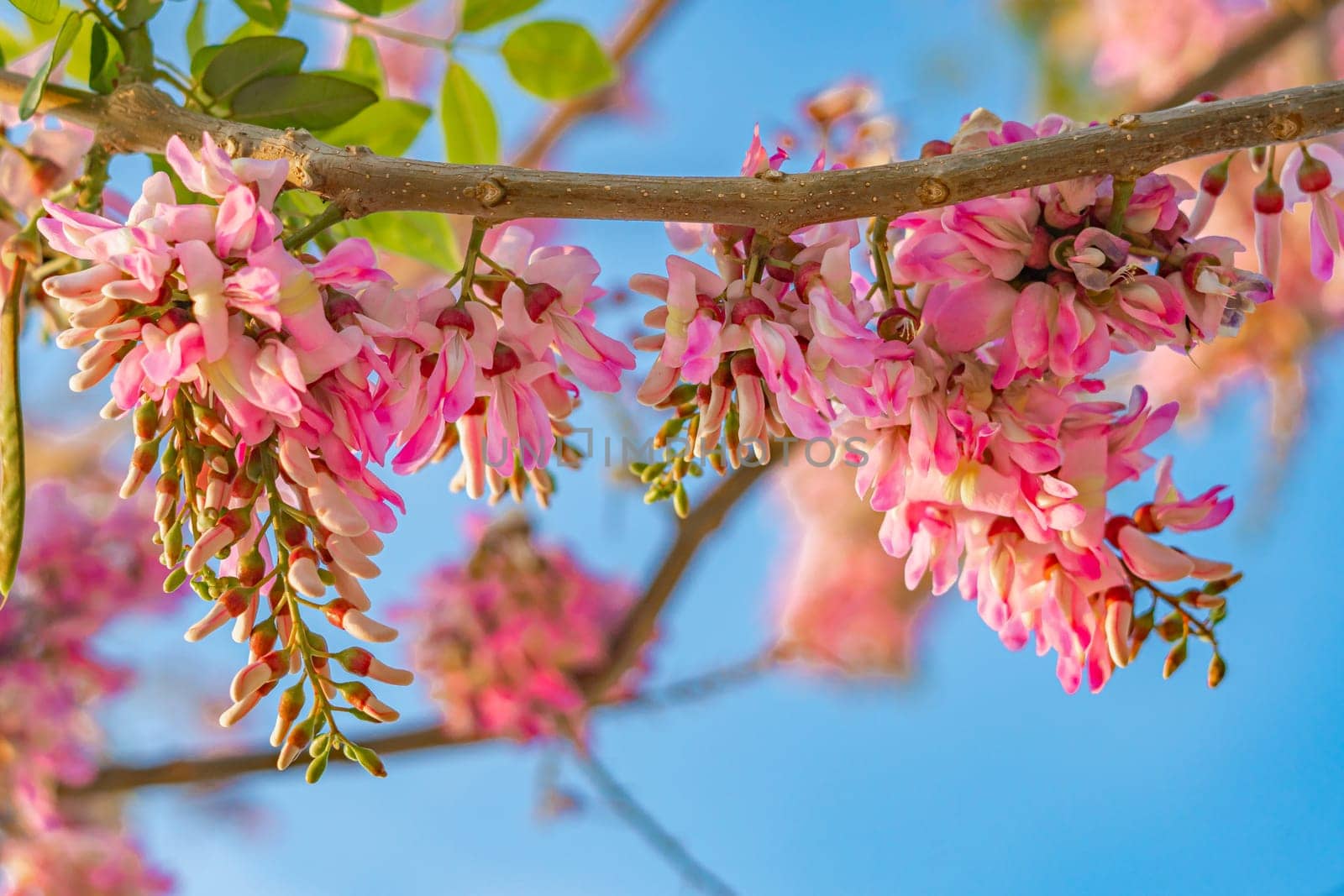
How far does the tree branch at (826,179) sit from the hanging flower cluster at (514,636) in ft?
2.35

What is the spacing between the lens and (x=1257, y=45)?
1014 mm

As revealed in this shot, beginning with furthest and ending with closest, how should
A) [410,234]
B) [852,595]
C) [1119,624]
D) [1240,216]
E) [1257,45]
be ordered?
[852,595] → [1240,216] → [1257,45] → [410,234] → [1119,624]

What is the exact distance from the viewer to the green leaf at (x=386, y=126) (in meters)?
0.58

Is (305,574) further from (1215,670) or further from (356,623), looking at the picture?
(1215,670)

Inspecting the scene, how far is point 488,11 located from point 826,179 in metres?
0.33

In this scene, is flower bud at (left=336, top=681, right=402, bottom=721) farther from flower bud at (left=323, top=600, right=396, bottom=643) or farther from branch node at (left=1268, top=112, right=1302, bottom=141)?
branch node at (left=1268, top=112, right=1302, bottom=141)

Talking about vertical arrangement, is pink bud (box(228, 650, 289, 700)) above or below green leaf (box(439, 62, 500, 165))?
below

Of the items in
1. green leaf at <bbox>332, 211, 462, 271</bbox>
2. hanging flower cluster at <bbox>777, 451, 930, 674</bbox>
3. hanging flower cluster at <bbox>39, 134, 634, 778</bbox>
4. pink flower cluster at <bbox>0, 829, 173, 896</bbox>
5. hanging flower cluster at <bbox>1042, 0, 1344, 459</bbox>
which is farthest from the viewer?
hanging flower cluster at <bbox>777, 451, 930, 674</bbox>

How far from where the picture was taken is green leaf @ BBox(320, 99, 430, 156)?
577 millimetres

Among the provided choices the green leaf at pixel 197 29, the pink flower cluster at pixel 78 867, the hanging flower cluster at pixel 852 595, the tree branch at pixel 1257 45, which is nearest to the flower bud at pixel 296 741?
the green leaf at pixel 197 29

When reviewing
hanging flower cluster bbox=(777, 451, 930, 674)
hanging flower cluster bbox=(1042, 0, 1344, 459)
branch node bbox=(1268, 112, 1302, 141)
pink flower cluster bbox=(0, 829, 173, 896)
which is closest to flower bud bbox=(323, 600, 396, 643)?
branch node bbox=(1268, 112, 1302, 141)

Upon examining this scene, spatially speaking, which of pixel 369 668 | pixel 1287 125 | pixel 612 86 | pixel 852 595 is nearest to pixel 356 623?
pixel 369 668

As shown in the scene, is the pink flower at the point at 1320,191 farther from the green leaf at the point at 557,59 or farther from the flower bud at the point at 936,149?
the green leaf at the point at 557,59

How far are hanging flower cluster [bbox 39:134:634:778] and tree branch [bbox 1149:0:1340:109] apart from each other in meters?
0.75
